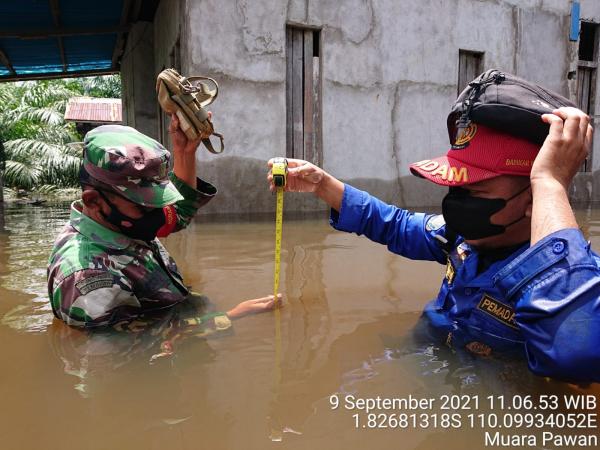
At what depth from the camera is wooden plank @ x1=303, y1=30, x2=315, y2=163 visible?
7352 millimetres

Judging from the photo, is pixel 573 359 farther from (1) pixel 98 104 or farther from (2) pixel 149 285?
(1) pixel 98 104

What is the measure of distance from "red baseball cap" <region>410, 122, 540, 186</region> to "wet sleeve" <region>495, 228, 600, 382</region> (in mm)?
386

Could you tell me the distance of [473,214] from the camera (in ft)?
6.12

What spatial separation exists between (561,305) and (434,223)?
1.12 metres

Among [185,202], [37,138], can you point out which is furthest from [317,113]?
[37,138]

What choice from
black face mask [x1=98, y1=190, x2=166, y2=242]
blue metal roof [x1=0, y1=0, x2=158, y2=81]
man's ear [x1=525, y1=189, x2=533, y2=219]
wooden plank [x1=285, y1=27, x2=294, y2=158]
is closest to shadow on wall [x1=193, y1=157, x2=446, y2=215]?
wooden plank [x1=285, y1=27, x2=294, y2=158]

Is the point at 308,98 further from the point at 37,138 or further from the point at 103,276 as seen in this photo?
the point at 37,138

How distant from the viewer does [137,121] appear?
11344 millimetres

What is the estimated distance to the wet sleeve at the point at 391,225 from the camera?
2479 millimetres

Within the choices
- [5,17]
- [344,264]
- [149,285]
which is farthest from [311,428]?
[5,17]

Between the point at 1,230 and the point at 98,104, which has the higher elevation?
the point at 98,104

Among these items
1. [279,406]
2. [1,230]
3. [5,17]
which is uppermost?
[5,17]

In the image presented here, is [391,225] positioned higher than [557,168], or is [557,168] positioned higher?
[557,168]

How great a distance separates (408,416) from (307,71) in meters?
6.51
